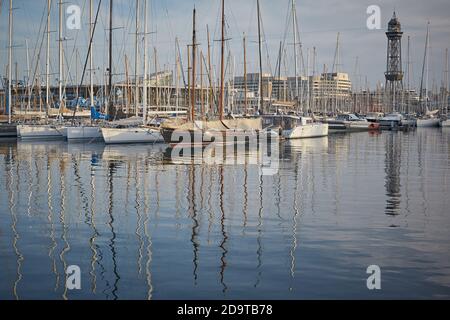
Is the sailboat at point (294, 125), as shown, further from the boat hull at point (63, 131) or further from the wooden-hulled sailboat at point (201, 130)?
the boat hull at point (63, 131)

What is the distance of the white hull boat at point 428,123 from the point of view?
102125 mm

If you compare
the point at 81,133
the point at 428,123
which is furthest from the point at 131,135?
the point at 428,123

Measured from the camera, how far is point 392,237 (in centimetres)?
1453

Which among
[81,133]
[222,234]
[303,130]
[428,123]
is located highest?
[428,123]

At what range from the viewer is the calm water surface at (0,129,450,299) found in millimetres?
10484

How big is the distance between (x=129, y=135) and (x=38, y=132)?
10422mm

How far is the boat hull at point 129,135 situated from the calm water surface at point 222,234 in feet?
79.1

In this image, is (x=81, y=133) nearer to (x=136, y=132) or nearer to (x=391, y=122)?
(x=136, y=132)

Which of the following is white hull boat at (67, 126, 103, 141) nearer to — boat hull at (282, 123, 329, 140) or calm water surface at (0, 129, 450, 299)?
boat hull at (282, 123, 329, 140)

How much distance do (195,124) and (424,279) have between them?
36669 millimetres

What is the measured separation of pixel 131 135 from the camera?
2069 inches
